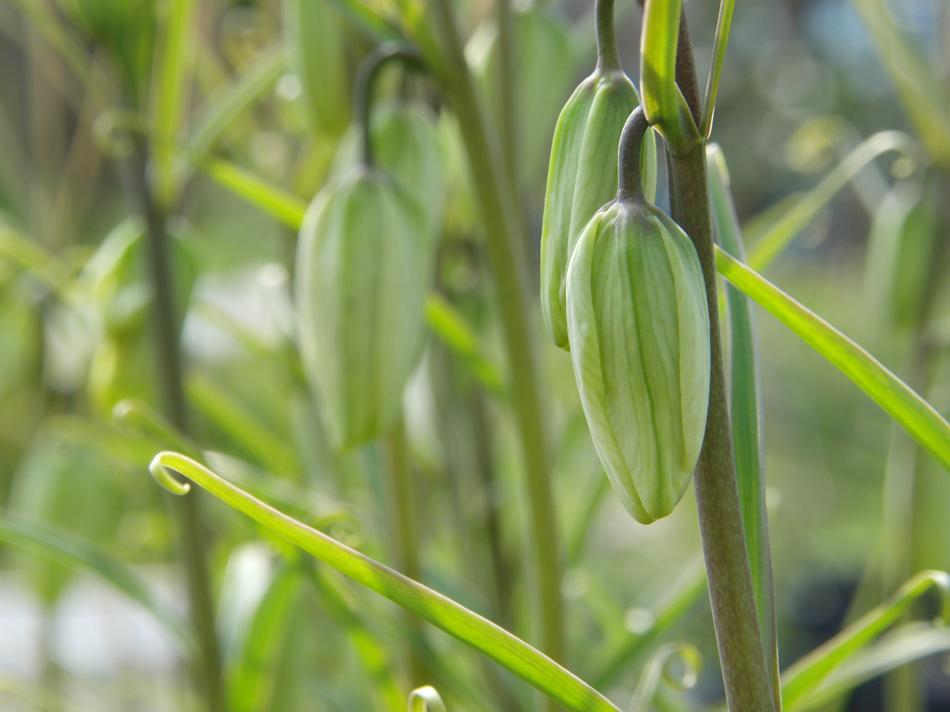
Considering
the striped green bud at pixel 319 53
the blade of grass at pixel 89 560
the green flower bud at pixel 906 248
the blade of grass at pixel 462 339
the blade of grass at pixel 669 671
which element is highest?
the striped green bud at pixel 319 53

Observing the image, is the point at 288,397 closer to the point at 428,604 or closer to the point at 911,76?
the point at 911,76

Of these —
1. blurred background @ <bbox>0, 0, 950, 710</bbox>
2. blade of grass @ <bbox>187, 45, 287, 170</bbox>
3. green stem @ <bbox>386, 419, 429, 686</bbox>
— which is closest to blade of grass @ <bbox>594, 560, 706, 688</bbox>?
blurred background @ <bbox>0, 0, 950, 710</bbox>

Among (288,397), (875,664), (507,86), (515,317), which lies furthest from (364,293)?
(288,397)

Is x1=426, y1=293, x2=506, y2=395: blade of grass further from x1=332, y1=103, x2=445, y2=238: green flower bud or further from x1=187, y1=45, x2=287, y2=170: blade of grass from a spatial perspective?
x1=187, y1=45, x2=287, y2=170: blade of grass

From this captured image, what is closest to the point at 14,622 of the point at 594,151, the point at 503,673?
the point at 503,673

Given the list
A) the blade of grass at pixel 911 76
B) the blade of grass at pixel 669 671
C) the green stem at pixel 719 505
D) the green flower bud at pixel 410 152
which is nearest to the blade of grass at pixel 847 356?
the green stem at pixel 719 505

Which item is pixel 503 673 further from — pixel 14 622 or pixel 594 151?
pixel 14 622

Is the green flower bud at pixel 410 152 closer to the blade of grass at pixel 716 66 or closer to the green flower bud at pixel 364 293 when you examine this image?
the green flower bud at pixel 364 293
